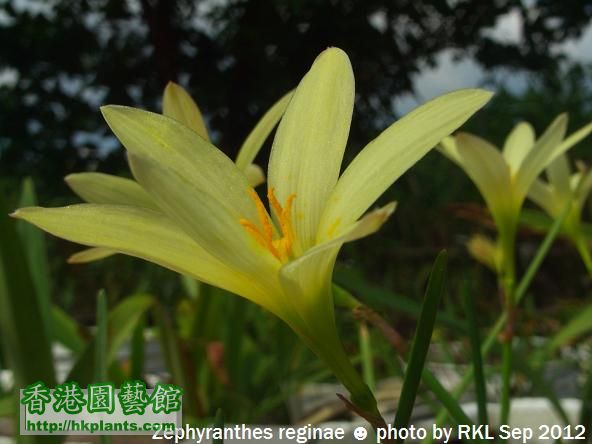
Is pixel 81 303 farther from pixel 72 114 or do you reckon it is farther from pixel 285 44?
pixel 285 44

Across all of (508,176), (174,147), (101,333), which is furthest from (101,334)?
(508,176)

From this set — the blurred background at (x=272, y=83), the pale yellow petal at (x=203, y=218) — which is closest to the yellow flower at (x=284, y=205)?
the pale yellow petal at (x=203, y=218)

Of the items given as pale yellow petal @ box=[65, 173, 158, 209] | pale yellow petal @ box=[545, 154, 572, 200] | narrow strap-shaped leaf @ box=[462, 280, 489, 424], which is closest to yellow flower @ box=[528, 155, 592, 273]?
pale yellow petal @ box=[545, 154, 572, 200]

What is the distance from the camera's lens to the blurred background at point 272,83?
1.71 m

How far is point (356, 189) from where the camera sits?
20cm

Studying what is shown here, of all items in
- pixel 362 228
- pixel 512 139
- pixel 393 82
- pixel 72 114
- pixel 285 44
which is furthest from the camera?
pixel 72 114

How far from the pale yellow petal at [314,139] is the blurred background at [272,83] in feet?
4.15

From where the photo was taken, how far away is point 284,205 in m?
0.24

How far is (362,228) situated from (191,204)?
0.04 m

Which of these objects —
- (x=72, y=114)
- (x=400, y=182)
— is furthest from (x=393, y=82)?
(x=72, y=114)

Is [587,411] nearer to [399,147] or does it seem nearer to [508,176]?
[508,176]

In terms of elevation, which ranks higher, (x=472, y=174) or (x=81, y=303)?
(x=81, y=303)

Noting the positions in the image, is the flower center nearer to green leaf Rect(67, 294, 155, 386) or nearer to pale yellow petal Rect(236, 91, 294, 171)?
pale yellow petal Rect(236, 91, 294, 171)

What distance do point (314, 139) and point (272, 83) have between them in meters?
1.51
